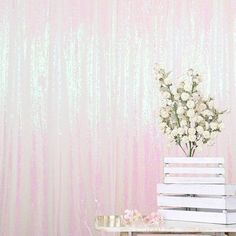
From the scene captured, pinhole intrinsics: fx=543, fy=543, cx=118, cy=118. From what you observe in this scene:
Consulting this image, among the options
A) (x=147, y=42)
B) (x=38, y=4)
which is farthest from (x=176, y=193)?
(x=38, y=4)

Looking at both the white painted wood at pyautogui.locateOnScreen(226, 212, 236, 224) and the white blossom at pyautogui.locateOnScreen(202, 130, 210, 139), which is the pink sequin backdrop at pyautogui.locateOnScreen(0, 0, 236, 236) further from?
the white painted wood at pyautogui.locateOnScreen(226, 212, 236, 224)

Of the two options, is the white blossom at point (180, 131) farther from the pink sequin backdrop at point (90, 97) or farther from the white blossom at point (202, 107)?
the pink sequin backdrop at point (90, 97)

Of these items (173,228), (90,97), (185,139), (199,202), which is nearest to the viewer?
(173,228)

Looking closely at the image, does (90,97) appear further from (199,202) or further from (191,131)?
(199,202)

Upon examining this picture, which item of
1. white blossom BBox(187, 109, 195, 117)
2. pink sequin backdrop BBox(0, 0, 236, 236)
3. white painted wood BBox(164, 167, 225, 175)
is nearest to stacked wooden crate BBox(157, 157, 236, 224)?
white painted wood BBox(164, 167, 225, 175)

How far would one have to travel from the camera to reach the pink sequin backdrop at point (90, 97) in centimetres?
278

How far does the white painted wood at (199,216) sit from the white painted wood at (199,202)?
0.02 metres

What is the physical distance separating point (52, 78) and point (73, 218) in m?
0.73

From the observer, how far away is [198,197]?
1.44 m

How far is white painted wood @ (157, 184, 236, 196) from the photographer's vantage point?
1405mm

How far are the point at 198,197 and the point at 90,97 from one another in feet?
4.92

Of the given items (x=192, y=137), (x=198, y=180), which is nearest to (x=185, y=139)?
(x=192, y=137)

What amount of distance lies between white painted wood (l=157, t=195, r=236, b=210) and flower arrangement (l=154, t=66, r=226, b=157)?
163 millimetres

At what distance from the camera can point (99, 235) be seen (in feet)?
9.16
